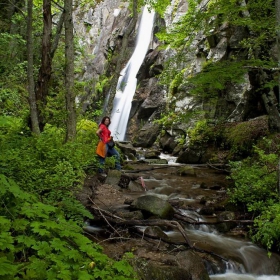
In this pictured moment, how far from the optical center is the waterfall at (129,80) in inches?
899

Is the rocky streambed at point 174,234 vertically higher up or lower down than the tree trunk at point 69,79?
lower down

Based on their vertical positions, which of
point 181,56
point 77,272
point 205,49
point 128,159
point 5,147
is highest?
point 205,49

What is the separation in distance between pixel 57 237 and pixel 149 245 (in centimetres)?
202

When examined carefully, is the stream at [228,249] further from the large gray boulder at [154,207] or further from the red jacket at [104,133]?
the red jacket at [104,133]

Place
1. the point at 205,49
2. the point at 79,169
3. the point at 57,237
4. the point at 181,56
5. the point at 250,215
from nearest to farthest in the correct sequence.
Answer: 1. the point at 57,237
2. the point at 79,169
3. the point at 250,215
4. the point at 181,56
5. the point at 205,49

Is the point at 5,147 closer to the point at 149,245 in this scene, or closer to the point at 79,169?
the point at 79,169

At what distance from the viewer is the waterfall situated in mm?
22828

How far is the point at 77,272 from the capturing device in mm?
2172

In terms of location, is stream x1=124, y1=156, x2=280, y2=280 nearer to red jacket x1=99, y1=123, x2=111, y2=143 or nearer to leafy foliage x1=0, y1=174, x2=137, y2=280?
red jacket x1=99, y1=123, x2=111, y2=143

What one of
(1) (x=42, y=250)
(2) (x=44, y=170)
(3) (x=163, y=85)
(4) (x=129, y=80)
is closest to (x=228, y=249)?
(2) (x=44, y=170)

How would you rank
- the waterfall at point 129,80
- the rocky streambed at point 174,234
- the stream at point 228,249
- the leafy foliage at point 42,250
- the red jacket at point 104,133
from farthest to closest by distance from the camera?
the waterfall at point 129,80, the red jacket at point 104,133, the stream at point 228,249, the rocky streambed at point 174,234, the leafy foliage at point 42,250

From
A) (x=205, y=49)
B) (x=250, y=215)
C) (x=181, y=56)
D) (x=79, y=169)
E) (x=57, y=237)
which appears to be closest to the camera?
(x=57, y=237)

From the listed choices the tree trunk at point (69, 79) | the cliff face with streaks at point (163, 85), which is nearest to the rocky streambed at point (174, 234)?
the tree trunk at point (69, 79)

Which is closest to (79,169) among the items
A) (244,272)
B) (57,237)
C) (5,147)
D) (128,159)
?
(5,147)
